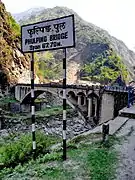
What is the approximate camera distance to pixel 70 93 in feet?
130

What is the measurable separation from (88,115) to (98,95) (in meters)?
3.98

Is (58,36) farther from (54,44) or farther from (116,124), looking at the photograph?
(116,124)

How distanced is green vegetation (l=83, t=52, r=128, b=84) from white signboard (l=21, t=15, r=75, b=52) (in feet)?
278

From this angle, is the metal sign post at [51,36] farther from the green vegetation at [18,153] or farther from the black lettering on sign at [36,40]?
the green vegetation at [18,153]

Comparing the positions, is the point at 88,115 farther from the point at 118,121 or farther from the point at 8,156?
the point at 8,156

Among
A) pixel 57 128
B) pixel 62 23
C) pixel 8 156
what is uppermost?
pixel 62 23

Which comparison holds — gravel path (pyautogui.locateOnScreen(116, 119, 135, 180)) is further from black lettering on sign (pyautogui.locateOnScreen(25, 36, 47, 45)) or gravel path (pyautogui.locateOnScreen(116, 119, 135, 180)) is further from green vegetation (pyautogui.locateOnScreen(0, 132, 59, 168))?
black lettering on sign (pyautogui.locateOnScreen(25, 36, 47, 45))

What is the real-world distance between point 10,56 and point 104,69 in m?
42.9

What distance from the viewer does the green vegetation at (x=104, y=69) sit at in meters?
95.0

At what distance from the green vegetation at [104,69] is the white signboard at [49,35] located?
8481 cm

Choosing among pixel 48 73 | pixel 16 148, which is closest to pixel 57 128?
pixel 16 148

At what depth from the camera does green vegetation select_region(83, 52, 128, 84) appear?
9500 centimetres

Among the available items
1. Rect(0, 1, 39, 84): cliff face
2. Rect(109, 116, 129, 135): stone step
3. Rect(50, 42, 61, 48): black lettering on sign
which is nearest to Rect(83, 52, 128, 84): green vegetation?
Rect(0, 1, 39, 84): cliff face

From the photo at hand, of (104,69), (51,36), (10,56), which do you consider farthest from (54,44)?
(104,69)
